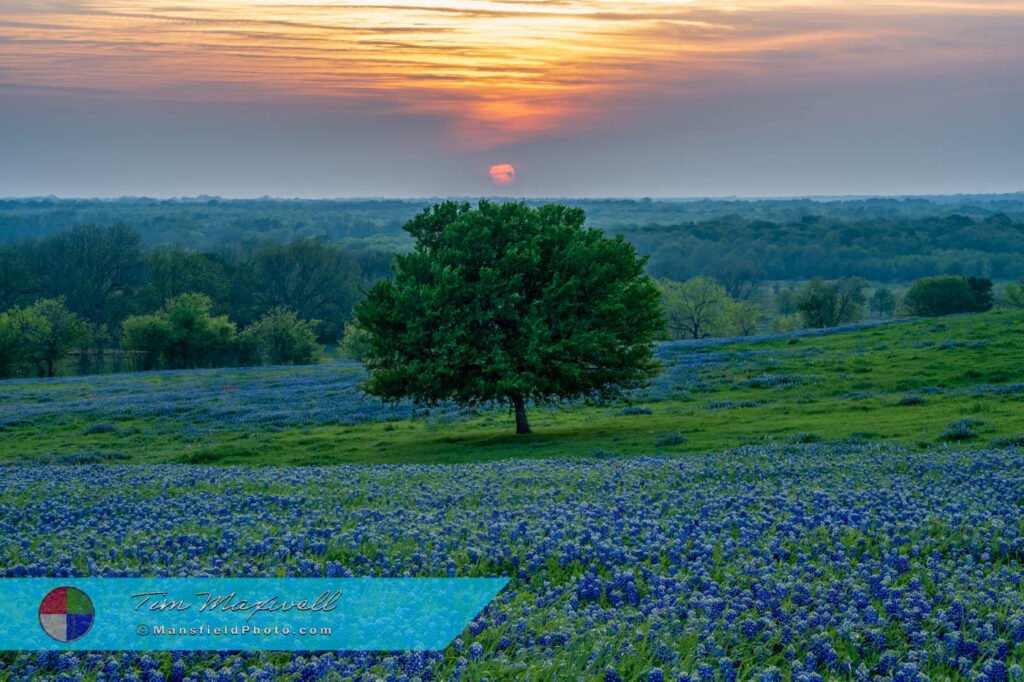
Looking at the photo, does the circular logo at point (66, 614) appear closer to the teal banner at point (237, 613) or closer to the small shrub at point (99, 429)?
the teal banner at point (237, 613)

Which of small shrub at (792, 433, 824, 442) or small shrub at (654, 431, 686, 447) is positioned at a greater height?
small shrub at (792, 433, 824, 442)

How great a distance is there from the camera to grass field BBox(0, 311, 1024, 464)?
30156mm

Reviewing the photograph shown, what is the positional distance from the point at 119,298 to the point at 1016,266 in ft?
560

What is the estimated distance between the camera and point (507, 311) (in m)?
31.5

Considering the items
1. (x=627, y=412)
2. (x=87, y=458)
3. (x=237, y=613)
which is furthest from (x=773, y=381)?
(x=237, y=613)

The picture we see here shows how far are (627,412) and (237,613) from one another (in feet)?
109

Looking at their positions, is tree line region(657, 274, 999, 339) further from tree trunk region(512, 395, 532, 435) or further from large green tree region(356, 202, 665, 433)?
large green tree region(356, 202, 665, 433)

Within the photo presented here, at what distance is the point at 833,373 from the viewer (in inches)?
1770

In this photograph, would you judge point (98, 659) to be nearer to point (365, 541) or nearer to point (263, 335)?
point (365, 541)

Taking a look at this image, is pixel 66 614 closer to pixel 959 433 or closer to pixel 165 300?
pixel 959 433

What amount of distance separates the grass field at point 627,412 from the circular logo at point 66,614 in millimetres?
20875

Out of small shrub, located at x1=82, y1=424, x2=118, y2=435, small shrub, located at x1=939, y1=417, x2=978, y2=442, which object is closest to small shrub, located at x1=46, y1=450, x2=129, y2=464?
small shrub, located at x1=82, y1=424, x2=118, y2=435

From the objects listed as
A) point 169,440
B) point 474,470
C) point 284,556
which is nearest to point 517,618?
point 284,556

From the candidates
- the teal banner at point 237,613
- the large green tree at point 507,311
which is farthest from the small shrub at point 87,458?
the teal banner at point 237,613
